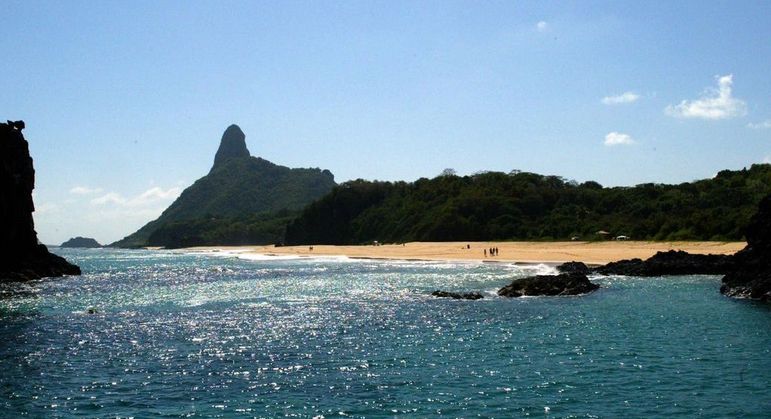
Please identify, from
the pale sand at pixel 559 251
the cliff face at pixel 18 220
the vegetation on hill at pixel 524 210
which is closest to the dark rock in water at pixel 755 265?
the pale sand at pixel 559 251

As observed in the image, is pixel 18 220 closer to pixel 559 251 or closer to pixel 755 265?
pixel 559 251

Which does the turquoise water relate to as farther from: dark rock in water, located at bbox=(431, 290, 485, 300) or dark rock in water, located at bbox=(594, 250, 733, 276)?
dark rock in water, located at bbox=(594, 250, 733, 276)

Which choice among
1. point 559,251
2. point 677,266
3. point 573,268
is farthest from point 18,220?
point 677,266

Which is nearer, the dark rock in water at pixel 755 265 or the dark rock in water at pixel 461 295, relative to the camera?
the dark rock in water at pixel 755 265

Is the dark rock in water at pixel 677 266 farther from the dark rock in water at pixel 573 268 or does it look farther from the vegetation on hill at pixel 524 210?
the vegetation on hill at pixel 524 210

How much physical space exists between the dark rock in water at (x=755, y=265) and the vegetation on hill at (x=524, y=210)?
4378 cm

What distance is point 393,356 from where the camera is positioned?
26.3m

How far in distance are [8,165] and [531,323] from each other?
67.8 metres

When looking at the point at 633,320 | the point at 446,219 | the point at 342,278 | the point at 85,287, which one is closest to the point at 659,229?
the point at 446,219

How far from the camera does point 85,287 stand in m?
62.7

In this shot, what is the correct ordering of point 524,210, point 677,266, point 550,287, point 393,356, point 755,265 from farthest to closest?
1. point 524,210
2. point 677,266
3. point 550,287
4. point 755,265
5. point 393,356

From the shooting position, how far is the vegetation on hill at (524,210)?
10362cm

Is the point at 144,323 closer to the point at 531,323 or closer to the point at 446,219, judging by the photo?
the point at 531,323

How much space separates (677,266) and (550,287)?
19.6m
